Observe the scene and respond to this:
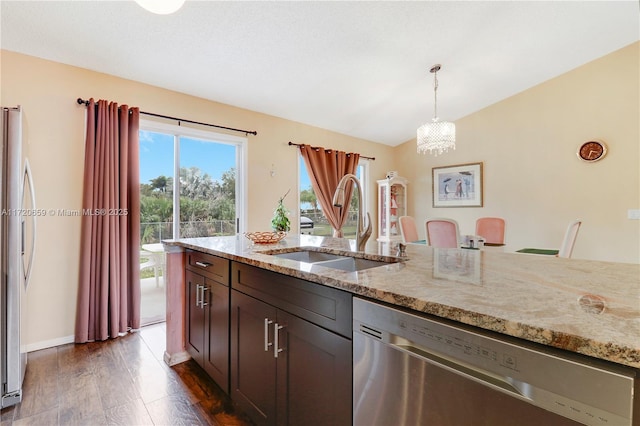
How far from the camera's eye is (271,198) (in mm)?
4094

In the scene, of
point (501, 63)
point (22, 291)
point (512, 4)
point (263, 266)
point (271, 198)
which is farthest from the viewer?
point (271, 198)

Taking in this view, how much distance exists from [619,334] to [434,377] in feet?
1.29

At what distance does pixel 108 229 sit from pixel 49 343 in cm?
107

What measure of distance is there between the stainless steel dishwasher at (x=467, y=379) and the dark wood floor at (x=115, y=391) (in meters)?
1.15

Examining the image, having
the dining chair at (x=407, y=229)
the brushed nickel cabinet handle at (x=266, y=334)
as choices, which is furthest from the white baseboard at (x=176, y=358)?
the dining chair at (x=407, y=229)

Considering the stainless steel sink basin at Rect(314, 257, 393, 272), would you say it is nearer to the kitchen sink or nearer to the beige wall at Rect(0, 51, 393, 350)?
the kitchen sink

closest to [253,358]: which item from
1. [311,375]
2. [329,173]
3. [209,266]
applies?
[311,375]

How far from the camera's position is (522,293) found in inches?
34.1

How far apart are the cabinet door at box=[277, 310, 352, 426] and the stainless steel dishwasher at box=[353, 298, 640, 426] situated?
69 mm

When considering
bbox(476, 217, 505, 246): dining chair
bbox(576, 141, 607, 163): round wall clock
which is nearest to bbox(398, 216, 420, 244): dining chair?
bbox(476, 217, 505, 246): dining chair

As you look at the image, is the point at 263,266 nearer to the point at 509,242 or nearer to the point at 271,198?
the point at 271,198

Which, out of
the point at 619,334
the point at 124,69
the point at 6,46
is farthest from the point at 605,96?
the point at 6,46

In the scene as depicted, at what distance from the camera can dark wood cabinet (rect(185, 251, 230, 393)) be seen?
1755 millimetres

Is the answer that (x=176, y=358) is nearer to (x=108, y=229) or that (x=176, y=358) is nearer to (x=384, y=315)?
(x=108, y=229)
